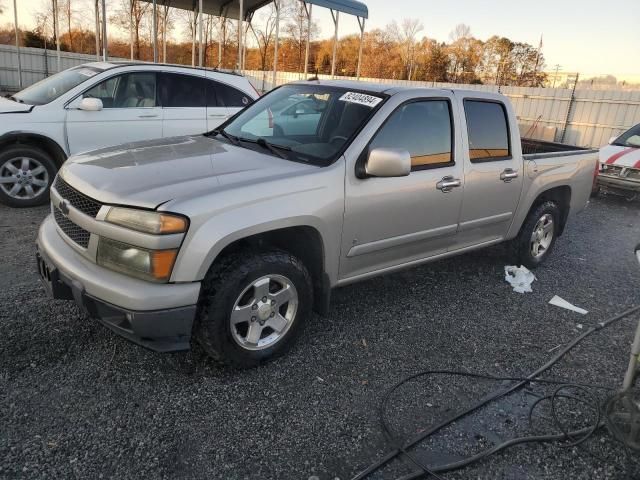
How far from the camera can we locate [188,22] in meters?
29.2

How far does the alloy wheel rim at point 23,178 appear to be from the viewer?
5.79 meters

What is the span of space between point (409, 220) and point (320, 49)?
56.7 metres

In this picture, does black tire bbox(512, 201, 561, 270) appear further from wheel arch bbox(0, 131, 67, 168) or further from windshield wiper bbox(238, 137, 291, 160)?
wheel arch bbox(0, 131, 67, 168)

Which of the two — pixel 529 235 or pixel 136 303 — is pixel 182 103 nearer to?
pixel 529 235

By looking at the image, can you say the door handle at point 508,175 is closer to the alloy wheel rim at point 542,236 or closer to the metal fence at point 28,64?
the alloy wheel rim at point 542,236

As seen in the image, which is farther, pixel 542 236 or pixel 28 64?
pixel 28 64

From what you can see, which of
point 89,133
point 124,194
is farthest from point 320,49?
point 124,194

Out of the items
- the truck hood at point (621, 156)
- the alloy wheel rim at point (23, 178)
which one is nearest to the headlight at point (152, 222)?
the alloy wheel rim at point (23, 178)

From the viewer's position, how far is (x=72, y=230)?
293 cm

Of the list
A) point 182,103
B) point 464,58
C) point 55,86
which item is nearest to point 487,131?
point 182,103

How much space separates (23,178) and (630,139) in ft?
34.9

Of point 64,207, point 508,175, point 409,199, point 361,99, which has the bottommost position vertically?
point 64,207

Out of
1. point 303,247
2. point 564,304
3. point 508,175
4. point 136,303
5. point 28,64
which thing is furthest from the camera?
point 28,64

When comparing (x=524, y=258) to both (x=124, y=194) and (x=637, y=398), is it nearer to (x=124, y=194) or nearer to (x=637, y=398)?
(x=637, y=398)
